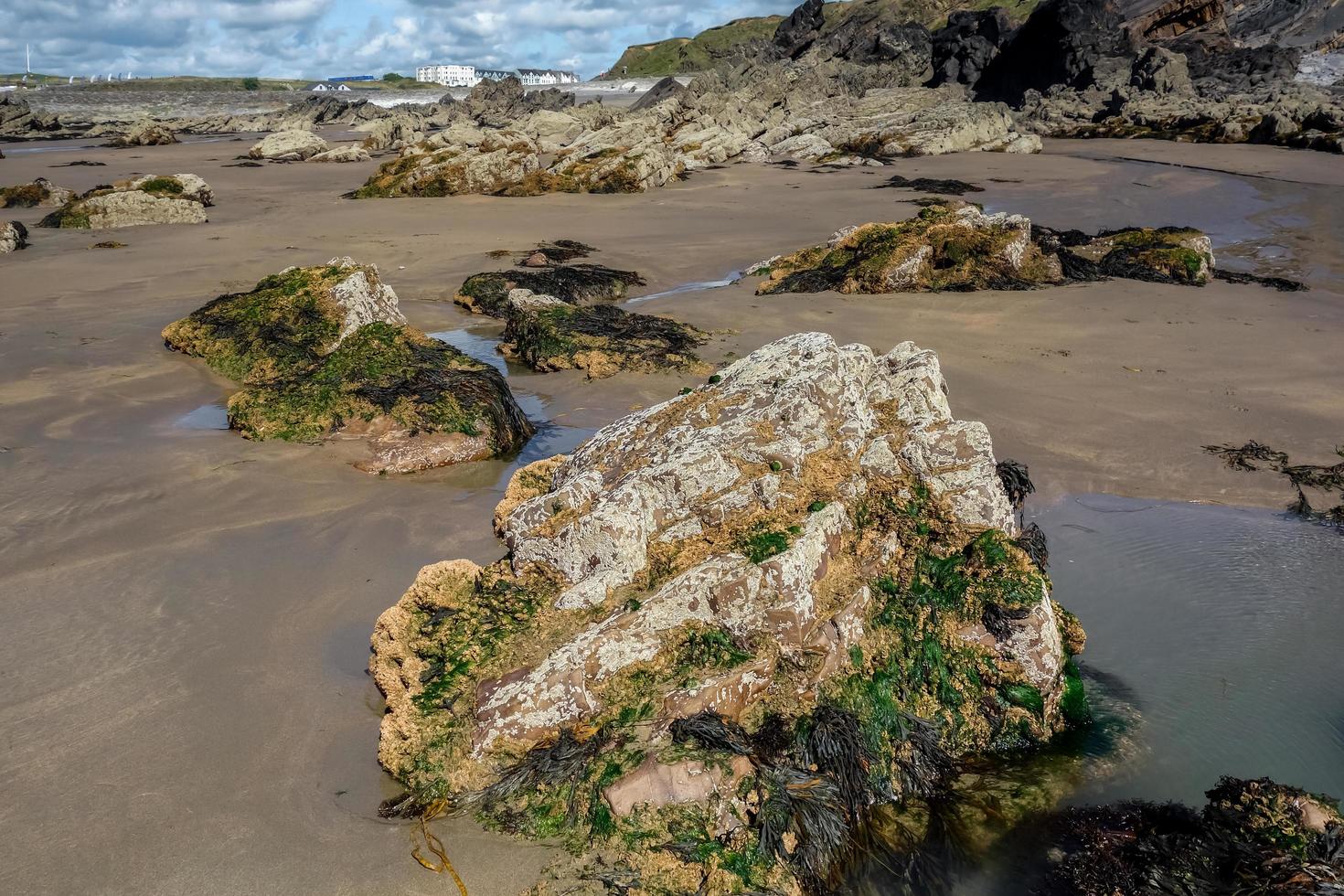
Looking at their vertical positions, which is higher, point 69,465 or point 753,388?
point 753,388

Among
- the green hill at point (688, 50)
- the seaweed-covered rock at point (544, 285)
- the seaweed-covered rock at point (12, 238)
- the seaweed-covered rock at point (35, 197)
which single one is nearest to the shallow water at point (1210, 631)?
the seaweed-covered rock at point (544, 285)

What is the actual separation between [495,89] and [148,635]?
2057 inches

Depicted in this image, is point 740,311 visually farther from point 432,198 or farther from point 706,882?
point 432,198

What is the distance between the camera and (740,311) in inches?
422

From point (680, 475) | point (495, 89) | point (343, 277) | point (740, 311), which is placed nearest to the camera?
point (680, 475)

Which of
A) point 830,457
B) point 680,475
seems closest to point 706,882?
point 680,475

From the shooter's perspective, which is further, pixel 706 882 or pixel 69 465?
pixel 69 465

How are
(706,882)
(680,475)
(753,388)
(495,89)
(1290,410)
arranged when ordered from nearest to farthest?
(706,882), (680,475), (753,388), (1290,410), (495,89)

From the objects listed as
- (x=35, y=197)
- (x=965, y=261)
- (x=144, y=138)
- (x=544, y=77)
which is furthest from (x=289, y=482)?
(x=544, y=77)

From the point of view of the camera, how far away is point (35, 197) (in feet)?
62.6

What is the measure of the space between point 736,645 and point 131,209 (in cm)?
1651

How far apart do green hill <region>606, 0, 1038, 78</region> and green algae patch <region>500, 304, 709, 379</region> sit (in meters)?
56.5

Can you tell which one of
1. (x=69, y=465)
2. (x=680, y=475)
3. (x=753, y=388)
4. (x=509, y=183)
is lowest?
(x=69, y=465)

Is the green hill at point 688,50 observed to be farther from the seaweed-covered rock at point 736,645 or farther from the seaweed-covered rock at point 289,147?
the seaweed-covered rock at point 736,645
